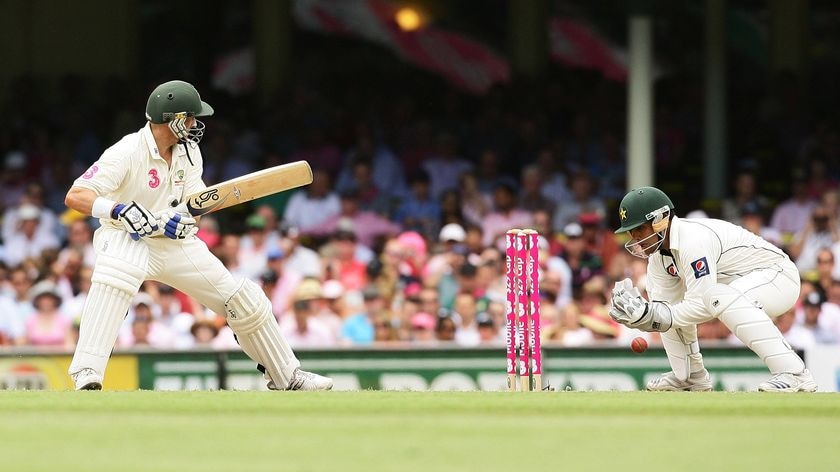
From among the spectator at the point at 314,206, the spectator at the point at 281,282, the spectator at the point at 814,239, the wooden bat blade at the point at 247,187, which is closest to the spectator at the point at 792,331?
the spectator at the point at 814,239

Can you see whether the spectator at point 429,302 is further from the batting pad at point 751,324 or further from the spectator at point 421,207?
the batting pad at point 751,324

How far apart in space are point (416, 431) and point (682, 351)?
2.67 m

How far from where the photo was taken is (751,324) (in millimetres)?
8273

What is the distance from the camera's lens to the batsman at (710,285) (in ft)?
27.1

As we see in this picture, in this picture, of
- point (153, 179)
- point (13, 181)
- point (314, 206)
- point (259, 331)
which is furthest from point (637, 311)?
point (13, 181)

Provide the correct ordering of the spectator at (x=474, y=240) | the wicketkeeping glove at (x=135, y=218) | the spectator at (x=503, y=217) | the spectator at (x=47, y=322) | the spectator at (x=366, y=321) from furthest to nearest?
the spectator at (x=503, y=217) < the spectator at (x=474, y=240) < the spectator at (x=47, y=322) < the spectator at (x=366, y=321) < the wicketkeeping glove at (x=135, y=218)

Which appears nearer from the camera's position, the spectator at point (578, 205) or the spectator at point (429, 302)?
the spectator at point (429, 302)

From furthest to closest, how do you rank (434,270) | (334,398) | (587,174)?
(587,174), (434,270), (334,398)

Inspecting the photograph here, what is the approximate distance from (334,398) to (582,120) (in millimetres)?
8641

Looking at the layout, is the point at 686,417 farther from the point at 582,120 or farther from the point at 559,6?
the point at 559,6

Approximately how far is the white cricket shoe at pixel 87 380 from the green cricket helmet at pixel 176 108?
132cm

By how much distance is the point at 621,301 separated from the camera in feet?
27.1

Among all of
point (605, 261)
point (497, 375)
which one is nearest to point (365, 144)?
point (605, 261)

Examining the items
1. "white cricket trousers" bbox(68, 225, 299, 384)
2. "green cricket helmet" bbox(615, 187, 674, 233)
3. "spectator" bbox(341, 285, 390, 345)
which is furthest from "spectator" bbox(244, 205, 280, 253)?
"green cricket helmet" bbox(615, 187, 674, 233)
